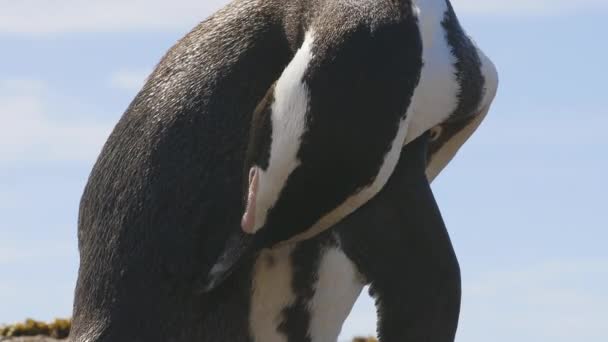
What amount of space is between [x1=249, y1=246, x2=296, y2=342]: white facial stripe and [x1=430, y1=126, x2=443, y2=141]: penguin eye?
509 mm

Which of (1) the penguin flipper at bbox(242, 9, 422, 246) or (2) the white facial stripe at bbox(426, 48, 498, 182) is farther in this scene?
(2) the white facial stripe at bbox(426, 48, 498, 182)

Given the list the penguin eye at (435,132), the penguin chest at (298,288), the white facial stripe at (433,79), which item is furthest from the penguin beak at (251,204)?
the penguin eye at (435,132)

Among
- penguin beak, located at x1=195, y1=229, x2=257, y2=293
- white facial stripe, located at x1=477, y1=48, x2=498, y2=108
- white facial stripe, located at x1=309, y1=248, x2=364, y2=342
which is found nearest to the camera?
penguin beak, located at x1=195, y1=229, x2=257, y2=293

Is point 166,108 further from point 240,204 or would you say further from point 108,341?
point 108,341

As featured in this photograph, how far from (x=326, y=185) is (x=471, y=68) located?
58 cm

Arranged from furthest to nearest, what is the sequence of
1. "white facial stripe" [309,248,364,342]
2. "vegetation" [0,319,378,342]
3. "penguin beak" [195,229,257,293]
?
"vegetation" [0,319,378,342], "white facial stripe" [309,248,364,342], "penguin beak" [195,229,257,293]

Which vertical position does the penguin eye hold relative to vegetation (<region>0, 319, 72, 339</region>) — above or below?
above

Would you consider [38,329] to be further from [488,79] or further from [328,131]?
[328,131]

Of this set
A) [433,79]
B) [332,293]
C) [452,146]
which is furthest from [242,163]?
[452,146]

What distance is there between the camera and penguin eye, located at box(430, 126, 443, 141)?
15.2 feet

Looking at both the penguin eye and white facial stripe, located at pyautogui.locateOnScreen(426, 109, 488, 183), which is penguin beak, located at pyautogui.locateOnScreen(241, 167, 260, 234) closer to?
the penguin eye

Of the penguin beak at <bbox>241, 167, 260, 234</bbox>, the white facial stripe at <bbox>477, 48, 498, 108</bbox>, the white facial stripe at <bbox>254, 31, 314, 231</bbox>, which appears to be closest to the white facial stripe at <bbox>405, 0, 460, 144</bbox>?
the white facial stripe at <bbox>477, 48, 498, 108</bbox>

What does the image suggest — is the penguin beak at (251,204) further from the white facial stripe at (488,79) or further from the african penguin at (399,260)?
the white facial stripe at (488,79)

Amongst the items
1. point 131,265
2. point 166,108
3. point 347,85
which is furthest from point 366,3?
point 131,265
